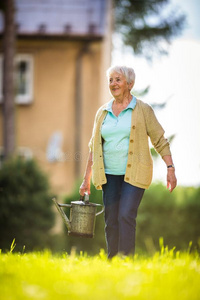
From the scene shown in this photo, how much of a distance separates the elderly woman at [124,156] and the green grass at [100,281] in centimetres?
74

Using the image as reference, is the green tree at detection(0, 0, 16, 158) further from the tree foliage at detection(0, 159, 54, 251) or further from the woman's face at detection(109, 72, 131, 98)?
the woman's face at detection(109, 72, 131, 98)

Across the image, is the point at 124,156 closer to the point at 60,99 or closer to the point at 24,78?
the point at 60,99

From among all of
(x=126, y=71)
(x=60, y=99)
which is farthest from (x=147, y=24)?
(x=126, y=71)

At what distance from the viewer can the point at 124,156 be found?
460cm

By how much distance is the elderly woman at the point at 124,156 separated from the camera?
4516 mm

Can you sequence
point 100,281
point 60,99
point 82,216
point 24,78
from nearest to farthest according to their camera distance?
point 100,281 → point 82,216 → point 60,99 → point 24,78

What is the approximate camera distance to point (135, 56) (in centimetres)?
1570

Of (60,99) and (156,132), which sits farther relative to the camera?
(60,99)

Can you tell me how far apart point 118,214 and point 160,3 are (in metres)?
11.5

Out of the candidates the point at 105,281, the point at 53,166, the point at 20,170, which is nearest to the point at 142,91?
the point at 20,170

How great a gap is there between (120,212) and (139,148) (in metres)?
0.57

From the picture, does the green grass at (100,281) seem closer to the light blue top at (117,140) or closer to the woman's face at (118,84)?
the light blue top at (117,140)

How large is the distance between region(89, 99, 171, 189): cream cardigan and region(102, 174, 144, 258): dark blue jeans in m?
0.08

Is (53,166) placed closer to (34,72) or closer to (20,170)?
(34,72)
